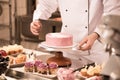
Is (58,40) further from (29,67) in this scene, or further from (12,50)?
(12,50)

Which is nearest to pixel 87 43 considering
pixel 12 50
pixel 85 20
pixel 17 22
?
pixel 85 20

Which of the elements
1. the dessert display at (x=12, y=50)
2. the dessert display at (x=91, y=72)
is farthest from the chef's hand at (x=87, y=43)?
the dessert display at (x=12, y=50)

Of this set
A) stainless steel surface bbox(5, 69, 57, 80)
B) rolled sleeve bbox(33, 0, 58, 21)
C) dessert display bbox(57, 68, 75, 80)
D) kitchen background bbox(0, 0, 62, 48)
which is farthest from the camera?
kitchen background bbox(0, 0, 62, 48)

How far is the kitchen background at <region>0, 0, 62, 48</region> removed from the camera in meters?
3.98

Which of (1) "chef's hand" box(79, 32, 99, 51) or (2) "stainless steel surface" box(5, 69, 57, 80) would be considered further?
(1) "chef's hand" box(79, 32, 99, 51)

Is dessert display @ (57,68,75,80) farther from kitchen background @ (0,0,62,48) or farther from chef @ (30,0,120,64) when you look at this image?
kitchen background @ (0,0,62,48)

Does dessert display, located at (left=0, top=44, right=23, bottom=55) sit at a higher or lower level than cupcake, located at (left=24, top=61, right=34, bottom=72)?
higher

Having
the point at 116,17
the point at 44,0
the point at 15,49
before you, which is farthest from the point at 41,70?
the point at 116,17

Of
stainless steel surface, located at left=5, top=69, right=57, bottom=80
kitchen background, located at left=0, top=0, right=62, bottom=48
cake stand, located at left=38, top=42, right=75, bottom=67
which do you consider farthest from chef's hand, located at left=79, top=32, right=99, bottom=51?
kitchen background, located at left=0, top=0, right=62, bottom=48

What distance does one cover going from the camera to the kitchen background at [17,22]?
3.98m

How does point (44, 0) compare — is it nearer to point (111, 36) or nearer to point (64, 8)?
point (64, 8)

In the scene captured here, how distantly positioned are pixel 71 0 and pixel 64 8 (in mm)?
94

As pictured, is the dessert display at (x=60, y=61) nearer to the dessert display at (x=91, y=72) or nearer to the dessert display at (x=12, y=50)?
A: the dessert display at (x=91, y=72)

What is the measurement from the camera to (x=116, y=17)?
49 cm
